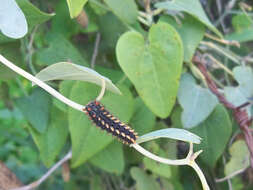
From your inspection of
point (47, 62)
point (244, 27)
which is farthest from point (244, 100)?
point (47, 62)

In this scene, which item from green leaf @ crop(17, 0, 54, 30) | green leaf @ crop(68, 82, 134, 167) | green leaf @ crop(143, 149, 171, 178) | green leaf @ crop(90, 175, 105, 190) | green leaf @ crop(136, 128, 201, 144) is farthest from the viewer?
green leaf @ crop(90, 175, 105, 190)

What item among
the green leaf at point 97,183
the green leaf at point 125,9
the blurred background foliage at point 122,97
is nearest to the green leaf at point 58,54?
the blurred background foliage at point 122,97

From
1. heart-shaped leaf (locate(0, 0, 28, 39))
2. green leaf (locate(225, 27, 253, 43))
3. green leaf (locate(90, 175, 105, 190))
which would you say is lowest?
green leaf (locate(90, 175, 105, 190))

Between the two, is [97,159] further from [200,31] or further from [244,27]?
[244,27]

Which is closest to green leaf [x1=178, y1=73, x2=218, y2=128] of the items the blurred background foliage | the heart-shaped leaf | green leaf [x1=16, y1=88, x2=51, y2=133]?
the blurred background foliage

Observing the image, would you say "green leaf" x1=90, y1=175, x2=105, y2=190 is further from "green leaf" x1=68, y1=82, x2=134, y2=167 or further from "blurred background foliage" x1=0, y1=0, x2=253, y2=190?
"green leaf" x1=68, y1=82, x2=134, y2=167

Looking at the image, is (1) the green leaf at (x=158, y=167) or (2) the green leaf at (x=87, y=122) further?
(1) the green leaf at (x=158, y=167)

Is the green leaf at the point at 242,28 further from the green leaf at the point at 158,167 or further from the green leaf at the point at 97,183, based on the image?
the green leaf at the point at 97,183
